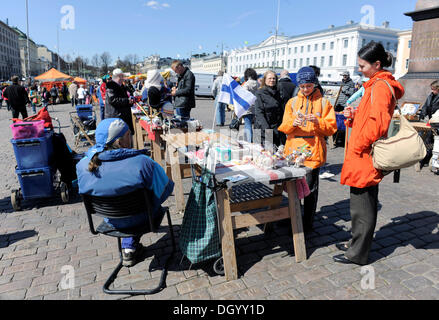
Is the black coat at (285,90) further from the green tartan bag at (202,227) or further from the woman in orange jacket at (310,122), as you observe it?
the green tartan bag at (202,227)

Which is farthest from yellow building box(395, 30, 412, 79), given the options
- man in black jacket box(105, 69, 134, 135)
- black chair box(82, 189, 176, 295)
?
black chair box(82, 189, 176, 295)

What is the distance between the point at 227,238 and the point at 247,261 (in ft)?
1.71

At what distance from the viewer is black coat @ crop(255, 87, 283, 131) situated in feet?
15.6

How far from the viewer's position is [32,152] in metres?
4.49

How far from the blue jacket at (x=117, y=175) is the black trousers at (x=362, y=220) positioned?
1.90 metres

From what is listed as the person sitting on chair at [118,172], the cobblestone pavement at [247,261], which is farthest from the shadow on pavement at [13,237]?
the person sitting on chair at [118,172]

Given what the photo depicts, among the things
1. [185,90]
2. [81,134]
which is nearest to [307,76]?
[185,90]

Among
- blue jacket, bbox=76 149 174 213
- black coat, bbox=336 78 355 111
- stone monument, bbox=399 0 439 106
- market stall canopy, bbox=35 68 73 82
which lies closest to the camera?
blue jacket, bbox=76 149 174 213

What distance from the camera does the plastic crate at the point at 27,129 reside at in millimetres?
4355

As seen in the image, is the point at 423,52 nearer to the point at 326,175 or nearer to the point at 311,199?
the point at 326,175

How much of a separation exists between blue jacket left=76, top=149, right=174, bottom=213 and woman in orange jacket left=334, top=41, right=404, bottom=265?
1.85 metres

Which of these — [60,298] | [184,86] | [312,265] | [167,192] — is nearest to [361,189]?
[312,265]

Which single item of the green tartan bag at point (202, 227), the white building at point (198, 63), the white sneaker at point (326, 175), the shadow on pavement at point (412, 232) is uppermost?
the white building at point (198, 63)

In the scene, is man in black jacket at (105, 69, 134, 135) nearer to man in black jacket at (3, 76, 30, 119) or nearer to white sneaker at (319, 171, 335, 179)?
white sneaker at (319, 171, 335, 179)
